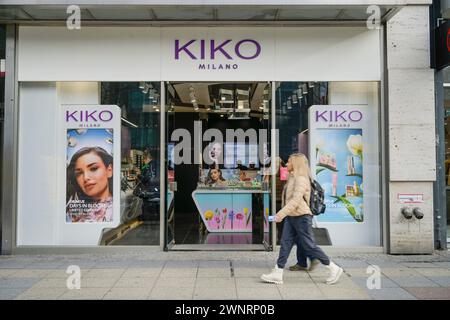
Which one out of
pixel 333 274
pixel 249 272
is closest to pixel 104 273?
pixel 249 272

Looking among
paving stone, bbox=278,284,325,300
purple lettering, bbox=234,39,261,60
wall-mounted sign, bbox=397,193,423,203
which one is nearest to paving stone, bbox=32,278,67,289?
paving stone, bbox=278,284,325,300

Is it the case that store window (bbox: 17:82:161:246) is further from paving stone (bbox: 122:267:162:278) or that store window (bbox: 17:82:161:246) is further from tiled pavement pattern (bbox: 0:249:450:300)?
paving stone (bbox: 122:267:162:278)

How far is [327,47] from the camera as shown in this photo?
807cm

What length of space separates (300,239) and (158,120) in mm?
3382

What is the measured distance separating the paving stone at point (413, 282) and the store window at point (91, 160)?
3.93m

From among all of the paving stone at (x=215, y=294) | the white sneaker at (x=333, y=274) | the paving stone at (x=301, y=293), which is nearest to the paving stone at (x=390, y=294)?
the white sneaker at (x=333, y=274)

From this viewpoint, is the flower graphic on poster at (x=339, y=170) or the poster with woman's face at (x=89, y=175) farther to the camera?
the flower graphic on poster at (x=339, y=170)

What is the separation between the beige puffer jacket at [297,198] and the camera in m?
6.07

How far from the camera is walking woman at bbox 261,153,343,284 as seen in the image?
19.9 feet

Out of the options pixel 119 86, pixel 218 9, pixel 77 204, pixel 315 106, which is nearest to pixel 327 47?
pixel 315 106

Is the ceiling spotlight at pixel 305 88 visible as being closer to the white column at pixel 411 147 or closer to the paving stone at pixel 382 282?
the white column at pixel 411 147

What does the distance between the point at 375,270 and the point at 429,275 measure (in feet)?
2.35

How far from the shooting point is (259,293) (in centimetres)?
571
